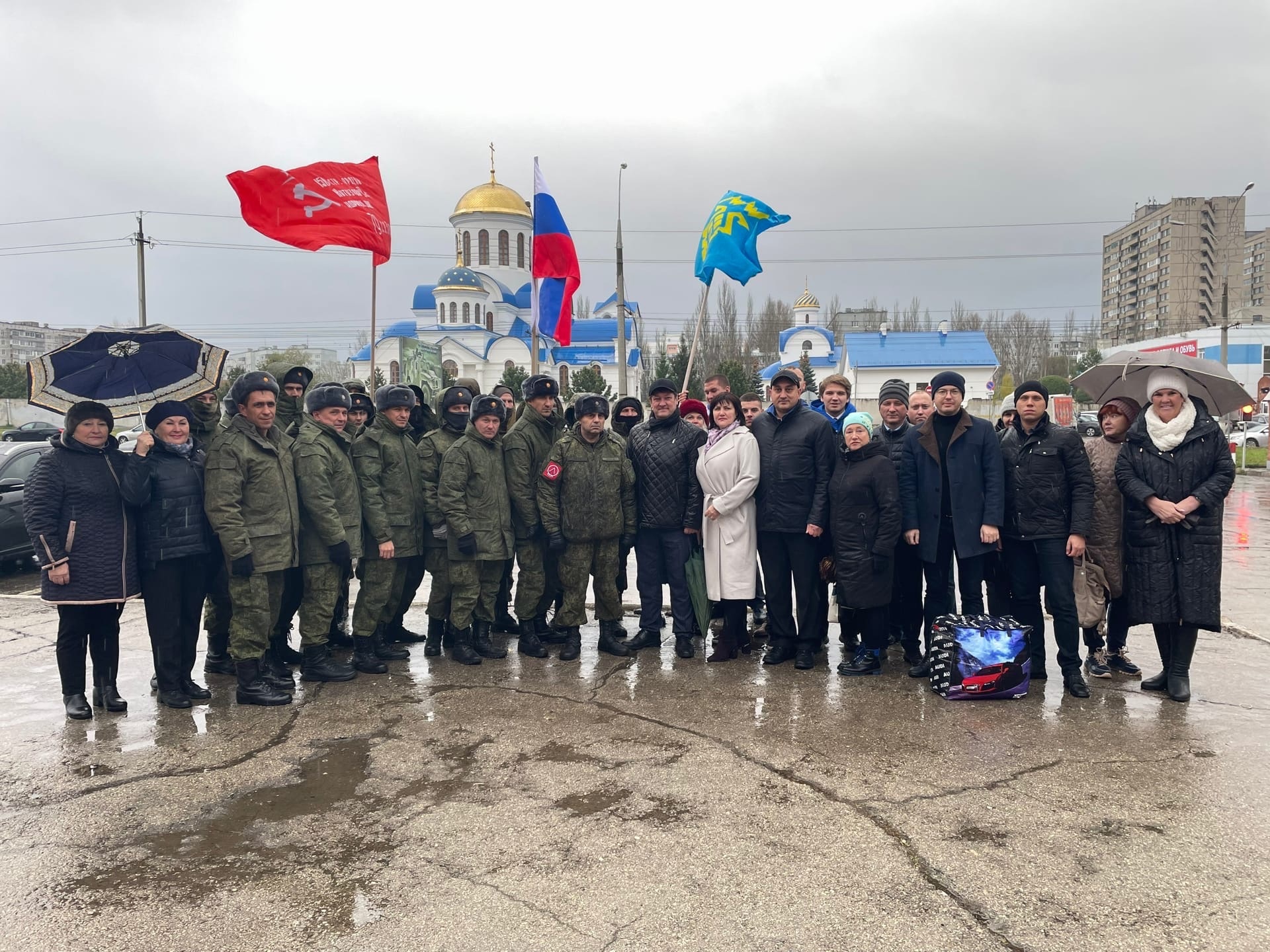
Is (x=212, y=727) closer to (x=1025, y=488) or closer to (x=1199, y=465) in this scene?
(x=1025, y=488)

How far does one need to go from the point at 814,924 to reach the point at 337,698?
3.53 meters

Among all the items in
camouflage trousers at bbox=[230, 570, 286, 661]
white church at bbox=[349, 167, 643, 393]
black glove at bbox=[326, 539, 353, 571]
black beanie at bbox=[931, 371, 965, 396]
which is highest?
white church at bbox=[349, 167, 643, 393]

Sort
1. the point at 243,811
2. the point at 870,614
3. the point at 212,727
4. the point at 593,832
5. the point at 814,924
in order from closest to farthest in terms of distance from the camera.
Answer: the point at 814,924, the point at 593,832, the point at 243,811, the point at 212,727, the point at 870,614

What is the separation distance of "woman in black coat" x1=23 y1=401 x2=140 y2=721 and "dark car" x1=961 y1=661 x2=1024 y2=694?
492 centimetres

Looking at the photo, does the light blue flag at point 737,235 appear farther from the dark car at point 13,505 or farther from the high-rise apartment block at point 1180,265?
the high-rise apartment block at point 1180,265

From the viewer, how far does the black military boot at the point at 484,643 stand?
6242mm

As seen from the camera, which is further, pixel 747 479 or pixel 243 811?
pixel 747 479

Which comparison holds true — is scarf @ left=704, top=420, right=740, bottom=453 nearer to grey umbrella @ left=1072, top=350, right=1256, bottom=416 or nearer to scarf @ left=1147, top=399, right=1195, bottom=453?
grey umbrella @ left=1072, top=350, right=1256, bottom=416

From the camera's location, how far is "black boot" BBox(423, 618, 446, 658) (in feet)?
20.9

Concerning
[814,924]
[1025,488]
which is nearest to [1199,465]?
[1025,488]

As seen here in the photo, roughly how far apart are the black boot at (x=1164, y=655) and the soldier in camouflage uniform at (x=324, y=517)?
16.8 ft

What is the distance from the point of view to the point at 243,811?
3783mm

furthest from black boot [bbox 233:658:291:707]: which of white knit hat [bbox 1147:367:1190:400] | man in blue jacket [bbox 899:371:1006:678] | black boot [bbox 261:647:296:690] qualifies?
white knit hat [bbox 1147:367:1190:400]

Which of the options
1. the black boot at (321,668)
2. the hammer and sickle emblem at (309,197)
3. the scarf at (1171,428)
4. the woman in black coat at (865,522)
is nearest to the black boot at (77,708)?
the black boot at (321,668)
